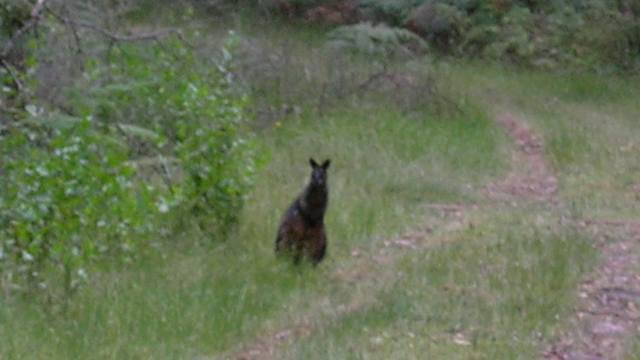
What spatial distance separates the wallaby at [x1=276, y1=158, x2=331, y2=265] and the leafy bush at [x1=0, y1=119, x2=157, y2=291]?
1.68 m

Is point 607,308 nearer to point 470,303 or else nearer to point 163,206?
point 470,303

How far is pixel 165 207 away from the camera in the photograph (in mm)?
10953

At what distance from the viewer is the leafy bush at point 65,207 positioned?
392 inches

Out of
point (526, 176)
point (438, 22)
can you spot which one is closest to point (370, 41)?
point (438, 22)

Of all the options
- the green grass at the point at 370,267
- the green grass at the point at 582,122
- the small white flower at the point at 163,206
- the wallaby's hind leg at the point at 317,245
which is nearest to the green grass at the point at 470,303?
the green grass at the point at 370,267

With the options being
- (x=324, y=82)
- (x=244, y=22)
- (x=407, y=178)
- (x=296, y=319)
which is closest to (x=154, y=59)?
(x=407, y=178)

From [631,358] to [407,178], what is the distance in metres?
8.64

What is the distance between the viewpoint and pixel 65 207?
32.9 ft

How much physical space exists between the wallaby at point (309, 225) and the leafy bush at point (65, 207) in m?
1.68

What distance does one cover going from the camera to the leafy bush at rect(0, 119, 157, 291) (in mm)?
9961

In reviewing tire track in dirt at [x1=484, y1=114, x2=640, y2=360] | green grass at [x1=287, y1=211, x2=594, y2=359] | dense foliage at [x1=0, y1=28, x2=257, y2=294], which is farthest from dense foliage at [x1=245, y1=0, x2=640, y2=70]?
green grass at [x1=287, y1=211, x2=594, y2=359]

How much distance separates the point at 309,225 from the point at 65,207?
2591 mm

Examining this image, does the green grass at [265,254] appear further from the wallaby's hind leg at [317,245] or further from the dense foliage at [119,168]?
the dense foliage at [119,168]

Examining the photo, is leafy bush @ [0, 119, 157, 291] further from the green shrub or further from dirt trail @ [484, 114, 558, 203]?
the green shrub
